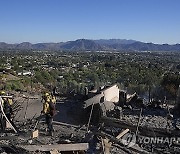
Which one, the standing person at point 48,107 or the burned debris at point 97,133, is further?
the standing person at point 48,107

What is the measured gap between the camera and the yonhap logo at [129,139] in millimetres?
12258

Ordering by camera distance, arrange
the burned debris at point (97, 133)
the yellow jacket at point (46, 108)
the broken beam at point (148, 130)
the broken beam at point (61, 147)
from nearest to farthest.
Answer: the broken beam at point (61, 147), the burned debris at point (97, 133), the yellow jacket at point (46, 108), the broken beam at point (148, 130)

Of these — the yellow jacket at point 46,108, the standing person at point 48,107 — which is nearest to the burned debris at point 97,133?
the standing person at point 48,107

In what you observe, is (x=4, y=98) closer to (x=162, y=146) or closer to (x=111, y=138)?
(x=111, y=138)

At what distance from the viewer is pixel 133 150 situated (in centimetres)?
1164

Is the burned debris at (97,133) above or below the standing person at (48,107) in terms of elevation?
below

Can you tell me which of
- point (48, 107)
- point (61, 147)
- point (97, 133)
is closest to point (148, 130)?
point (97, 133)

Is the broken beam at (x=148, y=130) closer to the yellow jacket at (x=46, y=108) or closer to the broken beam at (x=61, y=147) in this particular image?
the yellow jacket at (x=46, y=108)

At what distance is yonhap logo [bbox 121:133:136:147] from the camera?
12258mm

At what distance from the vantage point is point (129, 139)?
12938mm

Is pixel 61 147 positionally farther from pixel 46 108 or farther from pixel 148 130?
pixel 148 130

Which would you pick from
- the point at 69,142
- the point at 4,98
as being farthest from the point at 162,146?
the point at 4,98

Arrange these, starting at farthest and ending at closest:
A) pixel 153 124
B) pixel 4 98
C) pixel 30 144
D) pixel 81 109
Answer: pixel 81 109 → pixel 153 124 → pixel 4 98 → pixel 30 144

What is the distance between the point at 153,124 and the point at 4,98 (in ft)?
20.3
